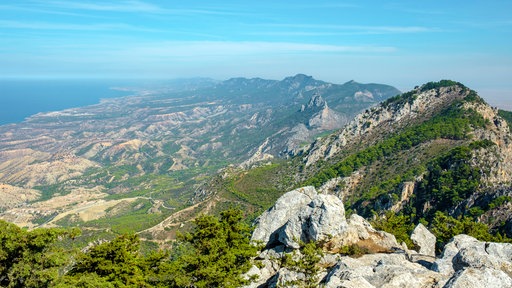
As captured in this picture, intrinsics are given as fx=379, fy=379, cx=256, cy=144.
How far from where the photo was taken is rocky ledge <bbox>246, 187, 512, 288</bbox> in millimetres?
31516

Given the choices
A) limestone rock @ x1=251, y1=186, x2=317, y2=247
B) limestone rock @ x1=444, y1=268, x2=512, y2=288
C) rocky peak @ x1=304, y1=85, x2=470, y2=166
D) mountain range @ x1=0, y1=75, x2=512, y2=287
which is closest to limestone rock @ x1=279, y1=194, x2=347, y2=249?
mountain range @ x1=0, y1=75, x2=512, y2=287

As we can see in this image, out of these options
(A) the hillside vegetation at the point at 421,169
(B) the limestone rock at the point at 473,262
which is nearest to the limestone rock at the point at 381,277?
(B) the limestone rock at the point at 473,262

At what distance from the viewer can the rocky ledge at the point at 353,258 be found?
1241 inches

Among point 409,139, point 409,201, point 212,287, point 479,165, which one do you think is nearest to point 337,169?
point 409,139

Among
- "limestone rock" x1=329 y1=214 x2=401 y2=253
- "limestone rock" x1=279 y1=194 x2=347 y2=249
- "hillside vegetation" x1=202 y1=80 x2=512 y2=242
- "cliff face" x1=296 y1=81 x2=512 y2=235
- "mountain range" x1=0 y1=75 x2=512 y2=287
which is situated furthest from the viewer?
"cliff face" x1=296 y1=81 x2=512 y2=235

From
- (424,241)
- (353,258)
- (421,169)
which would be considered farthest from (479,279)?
(421,169)

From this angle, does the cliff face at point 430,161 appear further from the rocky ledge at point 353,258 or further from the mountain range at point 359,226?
the rocky ledge at point 353,258

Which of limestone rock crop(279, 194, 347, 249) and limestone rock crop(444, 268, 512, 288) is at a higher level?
limestone rock crop(444, 268, 512, 288)

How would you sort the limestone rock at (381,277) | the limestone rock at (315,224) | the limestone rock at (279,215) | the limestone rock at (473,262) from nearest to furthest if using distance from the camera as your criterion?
the limestone rock at (381,277) < the limestone rock at (473,262) < the limestone rock at (315,224) < the limestone rock at (279,215)

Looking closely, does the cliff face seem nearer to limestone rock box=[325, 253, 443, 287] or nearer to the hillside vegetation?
the hillside vegetation

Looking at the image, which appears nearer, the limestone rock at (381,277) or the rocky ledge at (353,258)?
the limestone rock at (381,277)

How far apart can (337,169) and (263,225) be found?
101 metres

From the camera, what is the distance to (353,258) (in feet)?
150

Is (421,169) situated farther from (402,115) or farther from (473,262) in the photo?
(473,262)
